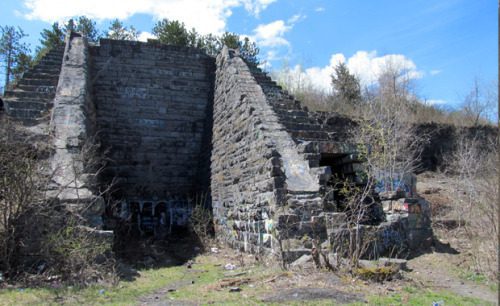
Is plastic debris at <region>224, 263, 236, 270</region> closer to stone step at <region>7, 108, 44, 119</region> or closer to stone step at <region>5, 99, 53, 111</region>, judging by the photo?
stone step at <region>7, 108, 44, 119</region>

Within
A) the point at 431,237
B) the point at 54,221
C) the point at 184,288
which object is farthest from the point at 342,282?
the point at 54,221

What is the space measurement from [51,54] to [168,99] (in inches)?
163

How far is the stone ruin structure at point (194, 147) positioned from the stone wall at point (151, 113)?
3 centimetres

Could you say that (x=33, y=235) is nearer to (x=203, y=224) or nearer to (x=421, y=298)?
(x=203, y=224)

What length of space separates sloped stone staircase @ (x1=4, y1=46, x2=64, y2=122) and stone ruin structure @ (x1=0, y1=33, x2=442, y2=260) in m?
0.03

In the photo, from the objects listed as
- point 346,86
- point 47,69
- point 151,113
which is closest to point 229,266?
point 151,113

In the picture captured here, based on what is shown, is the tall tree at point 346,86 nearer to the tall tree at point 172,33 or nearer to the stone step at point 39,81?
the tall tree at point 172,33

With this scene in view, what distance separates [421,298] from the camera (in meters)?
5.63

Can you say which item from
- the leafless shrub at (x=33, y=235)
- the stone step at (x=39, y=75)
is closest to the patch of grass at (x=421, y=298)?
the leafless shrub at (x=33, y=235)

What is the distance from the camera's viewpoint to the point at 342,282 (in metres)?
6.07

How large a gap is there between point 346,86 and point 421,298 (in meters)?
26.5

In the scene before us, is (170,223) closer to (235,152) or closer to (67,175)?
(235,152)

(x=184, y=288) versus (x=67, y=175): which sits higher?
(x=67, y=175)

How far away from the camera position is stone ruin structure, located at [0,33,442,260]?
26.6 ft
